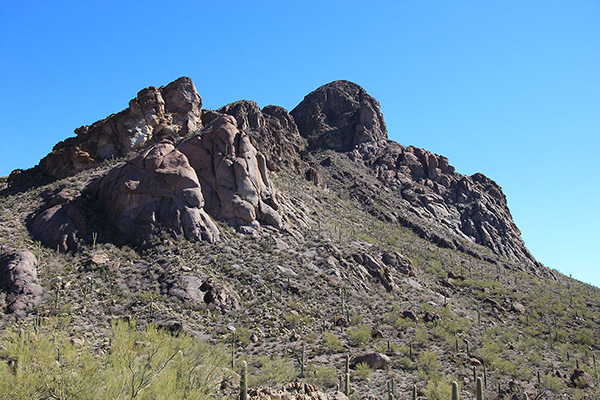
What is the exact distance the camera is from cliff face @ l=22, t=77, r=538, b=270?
108ft

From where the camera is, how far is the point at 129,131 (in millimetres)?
44062

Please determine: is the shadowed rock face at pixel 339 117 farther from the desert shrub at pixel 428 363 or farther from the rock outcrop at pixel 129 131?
the desert shrub at pixel 428 363

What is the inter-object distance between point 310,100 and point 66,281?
81847mm

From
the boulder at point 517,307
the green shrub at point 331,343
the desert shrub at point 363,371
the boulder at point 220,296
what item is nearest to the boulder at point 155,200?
the boulder at point 220,296

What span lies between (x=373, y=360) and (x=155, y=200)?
1969 centimetres

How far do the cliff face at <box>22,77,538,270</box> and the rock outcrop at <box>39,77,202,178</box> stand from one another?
12cm

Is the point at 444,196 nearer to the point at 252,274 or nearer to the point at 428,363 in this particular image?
the point at 252,274

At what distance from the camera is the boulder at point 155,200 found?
31.5m

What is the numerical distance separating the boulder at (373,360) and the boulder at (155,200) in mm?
14789

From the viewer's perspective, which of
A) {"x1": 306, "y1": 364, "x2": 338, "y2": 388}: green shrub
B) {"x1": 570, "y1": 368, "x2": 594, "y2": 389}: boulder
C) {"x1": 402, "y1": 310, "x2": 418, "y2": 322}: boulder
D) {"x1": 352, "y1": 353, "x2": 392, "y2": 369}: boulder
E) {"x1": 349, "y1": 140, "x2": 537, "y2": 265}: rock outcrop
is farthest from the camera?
{"x1": 349, "y1": 140, "x2": 537, "y2": 265}: rock outcrop

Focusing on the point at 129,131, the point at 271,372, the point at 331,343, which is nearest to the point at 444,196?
the point at 129,131

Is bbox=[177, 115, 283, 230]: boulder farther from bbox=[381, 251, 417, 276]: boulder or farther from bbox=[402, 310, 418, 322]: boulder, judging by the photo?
bbox=[402, 310, 418, 322]: boulder

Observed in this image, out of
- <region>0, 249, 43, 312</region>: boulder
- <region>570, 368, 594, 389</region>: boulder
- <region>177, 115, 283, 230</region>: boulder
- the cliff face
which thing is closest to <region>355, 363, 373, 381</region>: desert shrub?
<region>570, 368, 594, 389</region>: boulder

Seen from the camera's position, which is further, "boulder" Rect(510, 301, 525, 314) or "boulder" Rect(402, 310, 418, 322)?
"boulder" Rect(510, 301, 525, 314)
